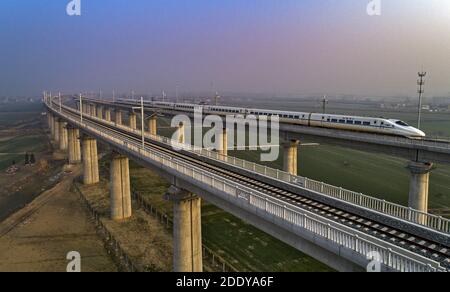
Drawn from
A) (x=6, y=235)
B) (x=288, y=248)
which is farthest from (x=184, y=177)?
(x=6, y=235)

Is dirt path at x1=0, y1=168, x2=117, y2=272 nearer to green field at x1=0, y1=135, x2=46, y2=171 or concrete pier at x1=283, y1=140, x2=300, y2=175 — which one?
concrete pier at x1=283, y1=140, x2=300, y2=175

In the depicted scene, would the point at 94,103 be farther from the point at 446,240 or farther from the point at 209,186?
the point at 446,240

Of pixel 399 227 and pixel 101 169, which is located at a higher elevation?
pixel 399 227

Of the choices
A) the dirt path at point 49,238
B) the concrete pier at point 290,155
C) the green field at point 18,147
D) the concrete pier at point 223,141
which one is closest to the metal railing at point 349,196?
the concrete pier at point 290,155

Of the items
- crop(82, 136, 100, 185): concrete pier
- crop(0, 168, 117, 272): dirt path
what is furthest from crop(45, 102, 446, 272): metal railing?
crop(82, 136, 100, 185): concrete pier

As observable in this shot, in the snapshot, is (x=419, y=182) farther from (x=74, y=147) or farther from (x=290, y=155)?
(x=74, y=147)
